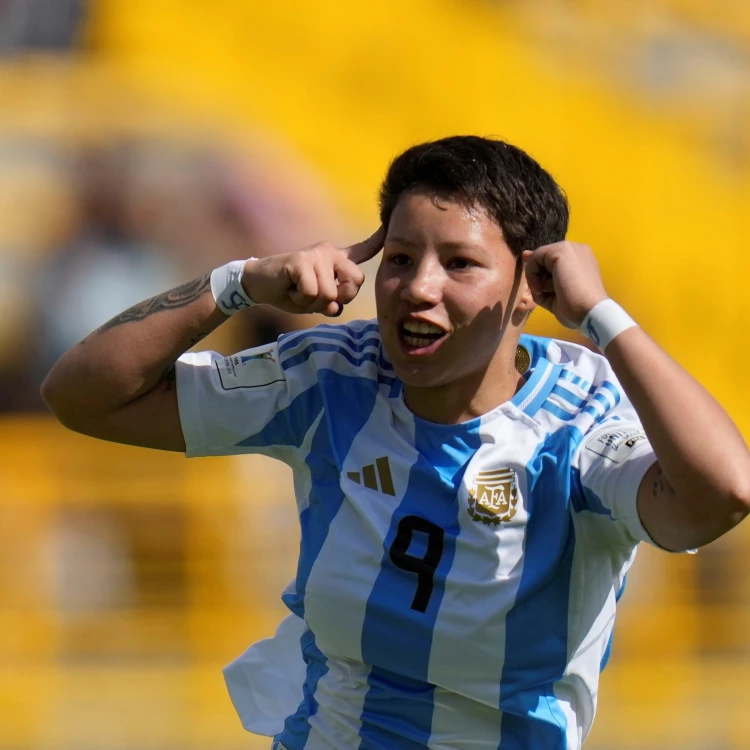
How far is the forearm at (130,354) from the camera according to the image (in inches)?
70.7

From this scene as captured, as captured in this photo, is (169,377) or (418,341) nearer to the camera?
(418,341)

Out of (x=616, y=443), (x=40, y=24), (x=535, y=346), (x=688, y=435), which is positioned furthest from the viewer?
(x=40, y=24)

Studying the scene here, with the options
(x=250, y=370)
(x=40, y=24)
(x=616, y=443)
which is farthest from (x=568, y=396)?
(x=40, y=24)

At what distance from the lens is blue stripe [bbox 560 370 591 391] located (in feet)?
6.06

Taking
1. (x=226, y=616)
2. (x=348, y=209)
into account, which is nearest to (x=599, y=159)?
(x=348, y=209)

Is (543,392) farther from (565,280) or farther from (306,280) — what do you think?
(306,280)

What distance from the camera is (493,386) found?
6.07ft

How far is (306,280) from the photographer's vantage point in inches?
68.0

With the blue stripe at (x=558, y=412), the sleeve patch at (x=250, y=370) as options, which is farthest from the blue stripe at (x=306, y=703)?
the blue stripe at (x=558, y=412)

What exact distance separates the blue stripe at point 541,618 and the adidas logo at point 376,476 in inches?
8.4

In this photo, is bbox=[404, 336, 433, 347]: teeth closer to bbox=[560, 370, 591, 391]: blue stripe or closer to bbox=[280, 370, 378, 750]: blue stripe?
bbox=[280, 370, 378, 750]: blue stripe

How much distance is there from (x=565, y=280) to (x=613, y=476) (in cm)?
30

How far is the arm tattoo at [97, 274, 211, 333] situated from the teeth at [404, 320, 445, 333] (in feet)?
1.12

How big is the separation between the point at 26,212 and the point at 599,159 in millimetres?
1758
